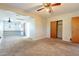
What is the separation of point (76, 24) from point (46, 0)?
5.69 meters

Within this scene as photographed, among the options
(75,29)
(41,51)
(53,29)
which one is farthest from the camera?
(53,29)

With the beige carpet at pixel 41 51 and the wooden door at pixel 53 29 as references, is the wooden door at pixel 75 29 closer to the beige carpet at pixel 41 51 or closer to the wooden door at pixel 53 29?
the beige carpet at pixel 41 51

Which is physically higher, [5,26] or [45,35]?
[5,26]

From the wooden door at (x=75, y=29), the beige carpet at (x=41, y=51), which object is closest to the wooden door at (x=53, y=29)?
the wooden door at (x=75, y=29)

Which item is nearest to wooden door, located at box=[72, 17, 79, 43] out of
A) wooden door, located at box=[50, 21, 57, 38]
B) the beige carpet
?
the beige carpet

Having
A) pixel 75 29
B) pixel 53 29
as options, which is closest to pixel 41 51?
pixel 75 29

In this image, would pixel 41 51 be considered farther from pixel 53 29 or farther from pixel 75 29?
pixel 53 29

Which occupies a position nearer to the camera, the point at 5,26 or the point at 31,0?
the point at 31,0

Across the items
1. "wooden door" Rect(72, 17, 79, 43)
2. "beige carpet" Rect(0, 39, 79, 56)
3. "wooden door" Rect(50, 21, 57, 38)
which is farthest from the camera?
"wooden door" Rect(50, 21, 57, 38)

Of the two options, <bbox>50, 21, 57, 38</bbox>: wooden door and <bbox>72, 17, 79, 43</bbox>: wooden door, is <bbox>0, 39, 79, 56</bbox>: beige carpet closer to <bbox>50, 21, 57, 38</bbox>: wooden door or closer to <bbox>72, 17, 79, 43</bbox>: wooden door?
<bbox>72, 17, 79, 43</bbox>: wooden door

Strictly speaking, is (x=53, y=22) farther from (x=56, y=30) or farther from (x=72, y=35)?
(x=72, y=35)

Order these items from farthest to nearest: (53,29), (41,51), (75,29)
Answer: (53,29) < (75,29) < (41,51)

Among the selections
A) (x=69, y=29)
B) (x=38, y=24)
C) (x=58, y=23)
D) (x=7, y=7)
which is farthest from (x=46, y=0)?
(x=58, y=23)

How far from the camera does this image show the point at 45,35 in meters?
10.3
